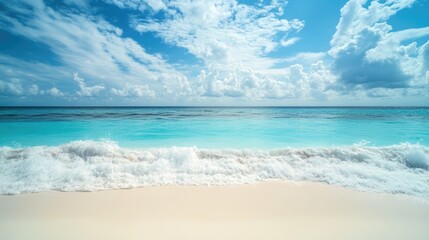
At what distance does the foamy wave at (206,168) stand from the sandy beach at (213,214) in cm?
51

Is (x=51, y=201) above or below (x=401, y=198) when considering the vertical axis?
above

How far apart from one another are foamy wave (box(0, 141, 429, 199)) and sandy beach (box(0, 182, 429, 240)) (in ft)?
1.69

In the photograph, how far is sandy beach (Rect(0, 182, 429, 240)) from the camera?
11.3ft

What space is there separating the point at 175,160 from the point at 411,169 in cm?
835

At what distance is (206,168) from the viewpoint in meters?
6.45

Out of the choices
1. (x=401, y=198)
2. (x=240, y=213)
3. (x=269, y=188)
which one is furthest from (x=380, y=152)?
(x=240, y=213)

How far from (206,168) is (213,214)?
2.52m

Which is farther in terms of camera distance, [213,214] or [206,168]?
[206,168]

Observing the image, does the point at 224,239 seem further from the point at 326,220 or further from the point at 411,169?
the point at 411,169

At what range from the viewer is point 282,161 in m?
7.41

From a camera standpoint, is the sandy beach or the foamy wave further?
the foamy wave

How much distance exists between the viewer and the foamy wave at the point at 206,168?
5.38 m

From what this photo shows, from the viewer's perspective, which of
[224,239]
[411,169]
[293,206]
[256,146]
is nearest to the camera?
[224,239]

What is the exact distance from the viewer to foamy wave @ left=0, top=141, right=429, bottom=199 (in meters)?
5.38
